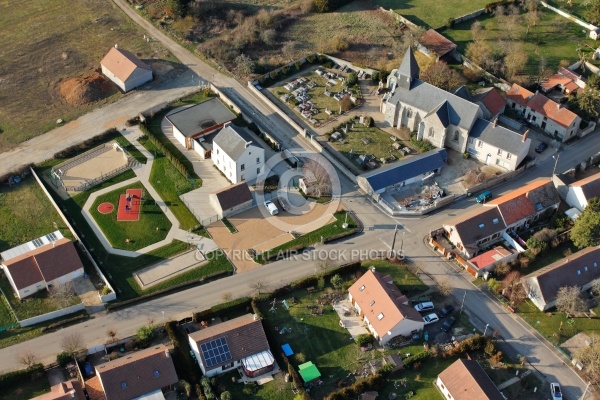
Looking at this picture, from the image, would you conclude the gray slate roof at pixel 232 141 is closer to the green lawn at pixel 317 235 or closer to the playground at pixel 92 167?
the playground at pixel 92 167

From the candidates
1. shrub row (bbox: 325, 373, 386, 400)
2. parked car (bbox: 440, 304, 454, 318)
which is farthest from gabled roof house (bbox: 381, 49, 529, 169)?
shrub row (bbox: 325, 373, 386, 400)

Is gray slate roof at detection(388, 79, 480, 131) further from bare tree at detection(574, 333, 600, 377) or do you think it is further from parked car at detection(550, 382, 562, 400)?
parked car at detection(550, 382, 562, 400)

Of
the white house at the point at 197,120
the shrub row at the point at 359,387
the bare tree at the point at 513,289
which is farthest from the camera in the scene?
the white house at the point at 197,120

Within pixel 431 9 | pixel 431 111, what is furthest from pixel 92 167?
pixel 431 9

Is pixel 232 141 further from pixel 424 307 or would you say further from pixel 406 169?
pixel 424 307

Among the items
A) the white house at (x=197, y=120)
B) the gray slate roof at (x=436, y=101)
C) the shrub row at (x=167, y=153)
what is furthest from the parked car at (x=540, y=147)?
the shrub row at (x=167, y=153)

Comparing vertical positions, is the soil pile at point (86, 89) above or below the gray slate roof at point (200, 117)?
above
